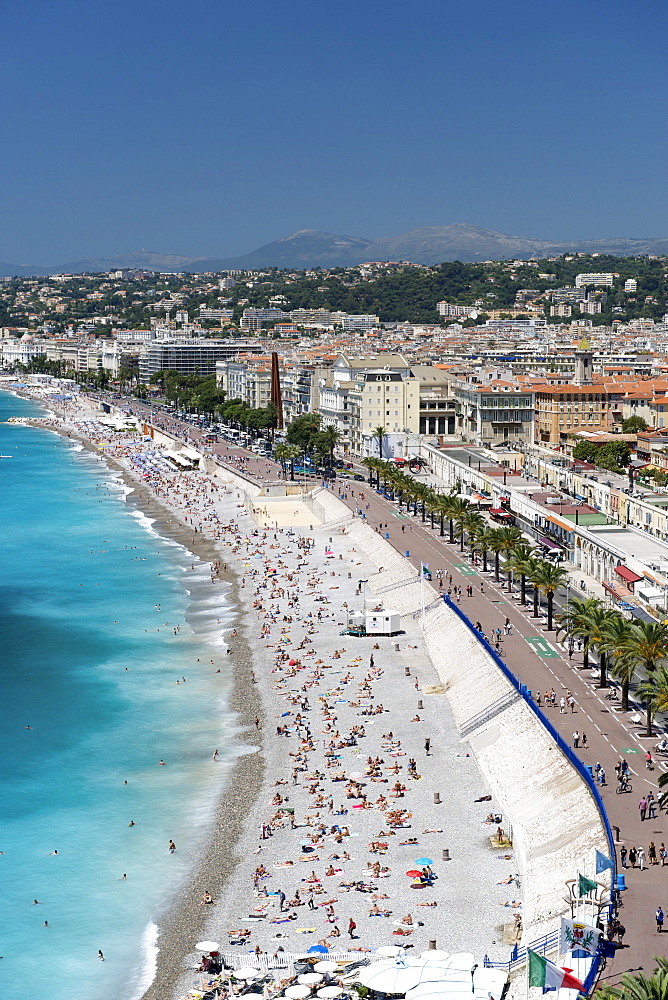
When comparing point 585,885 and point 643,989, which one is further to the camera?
point 585,885

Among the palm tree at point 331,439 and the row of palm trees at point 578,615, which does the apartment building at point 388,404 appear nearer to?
the palm tree at point 331,439

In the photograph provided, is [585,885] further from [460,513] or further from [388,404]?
[388,404]

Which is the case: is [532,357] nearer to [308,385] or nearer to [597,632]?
[308,385]

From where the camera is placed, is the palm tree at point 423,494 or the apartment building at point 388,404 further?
the apartment building at point 388,404

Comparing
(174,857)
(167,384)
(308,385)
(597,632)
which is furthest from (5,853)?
(167,384)

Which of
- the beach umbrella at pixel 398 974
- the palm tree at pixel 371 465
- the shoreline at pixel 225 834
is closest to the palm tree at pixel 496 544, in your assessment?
the shoreline at pixel 225 834

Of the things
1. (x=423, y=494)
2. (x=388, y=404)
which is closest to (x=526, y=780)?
(x=423, y=494)
